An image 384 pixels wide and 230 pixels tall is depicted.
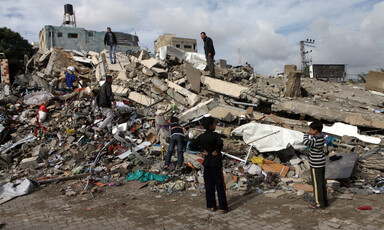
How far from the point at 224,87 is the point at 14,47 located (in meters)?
23.6

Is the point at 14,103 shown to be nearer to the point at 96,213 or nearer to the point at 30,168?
the point at 30,168

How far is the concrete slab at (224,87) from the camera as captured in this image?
9.57 m

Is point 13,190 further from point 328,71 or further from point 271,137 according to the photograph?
point 328,71

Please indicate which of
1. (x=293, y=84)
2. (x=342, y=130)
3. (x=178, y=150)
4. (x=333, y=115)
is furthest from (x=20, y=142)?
(x=293, y=84)

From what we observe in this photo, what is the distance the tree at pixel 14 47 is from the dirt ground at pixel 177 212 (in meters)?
22.7

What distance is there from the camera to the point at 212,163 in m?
3.79

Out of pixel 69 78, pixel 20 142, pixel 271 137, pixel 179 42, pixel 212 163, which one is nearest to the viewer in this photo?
pixel 212 163

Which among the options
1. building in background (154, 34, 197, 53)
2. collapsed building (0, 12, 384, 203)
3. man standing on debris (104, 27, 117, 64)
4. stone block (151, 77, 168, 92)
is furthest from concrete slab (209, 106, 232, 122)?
building in background (154, 34, 197, 53)

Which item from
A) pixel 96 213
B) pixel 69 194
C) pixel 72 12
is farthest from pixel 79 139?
pixel 72 12

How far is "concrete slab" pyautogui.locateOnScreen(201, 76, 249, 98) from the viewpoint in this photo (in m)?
9.57

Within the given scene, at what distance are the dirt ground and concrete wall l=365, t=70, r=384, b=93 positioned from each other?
37.4 feet

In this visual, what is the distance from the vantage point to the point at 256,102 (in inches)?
→ 360

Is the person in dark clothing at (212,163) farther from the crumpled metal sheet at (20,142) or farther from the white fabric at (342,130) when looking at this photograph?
the crumpled metal sheet at (20,142)

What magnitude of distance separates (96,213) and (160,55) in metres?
10.5
